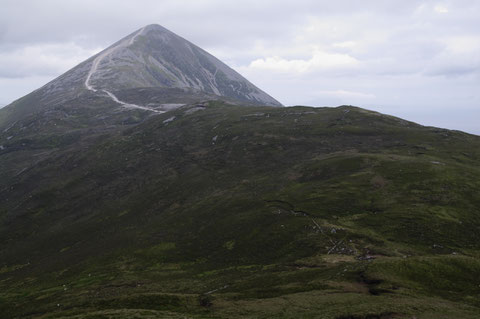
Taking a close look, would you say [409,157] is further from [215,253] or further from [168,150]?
[168,150]

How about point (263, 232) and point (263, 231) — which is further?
point (263, 231)

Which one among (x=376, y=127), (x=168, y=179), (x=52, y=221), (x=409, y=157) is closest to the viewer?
(x=409, y=157)

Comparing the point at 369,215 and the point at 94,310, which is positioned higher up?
the point at 369,215

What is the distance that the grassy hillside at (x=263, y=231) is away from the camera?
176ft

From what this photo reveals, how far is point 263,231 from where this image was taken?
89875 millimetres

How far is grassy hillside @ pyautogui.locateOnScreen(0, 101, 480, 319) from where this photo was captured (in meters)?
53.6

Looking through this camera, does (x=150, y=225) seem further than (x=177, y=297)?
Yes

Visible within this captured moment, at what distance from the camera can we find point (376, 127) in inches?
7042

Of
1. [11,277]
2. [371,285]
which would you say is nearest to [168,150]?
[11,277]

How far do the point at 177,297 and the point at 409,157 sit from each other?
105108 mm

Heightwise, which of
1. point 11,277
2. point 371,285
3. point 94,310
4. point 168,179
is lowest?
point 11,277

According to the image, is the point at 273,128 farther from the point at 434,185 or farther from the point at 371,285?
the point at 371,285

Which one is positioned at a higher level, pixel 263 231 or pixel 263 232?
pixel 263 231

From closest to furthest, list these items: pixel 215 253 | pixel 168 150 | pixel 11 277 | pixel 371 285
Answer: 1. pixel 371 285
2. pixel 215 253
3. pixel 11 277
4. pixel 168 150
